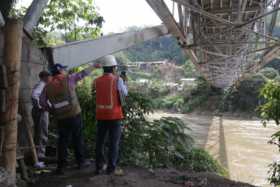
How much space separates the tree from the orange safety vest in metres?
6.85

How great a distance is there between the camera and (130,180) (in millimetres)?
4273

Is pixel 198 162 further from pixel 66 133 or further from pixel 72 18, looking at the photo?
pixel 72 18

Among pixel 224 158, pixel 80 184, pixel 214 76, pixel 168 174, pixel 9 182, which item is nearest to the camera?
pixel 9 182

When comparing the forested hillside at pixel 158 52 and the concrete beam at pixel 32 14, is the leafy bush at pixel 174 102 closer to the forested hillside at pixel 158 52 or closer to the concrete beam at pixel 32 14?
the forested hillside at pixel 158 52

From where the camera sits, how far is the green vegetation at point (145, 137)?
230 inches

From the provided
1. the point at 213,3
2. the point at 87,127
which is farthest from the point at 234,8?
the point at 87,127

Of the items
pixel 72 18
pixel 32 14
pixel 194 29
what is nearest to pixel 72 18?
pixel 72 18

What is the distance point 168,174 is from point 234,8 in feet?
17.2

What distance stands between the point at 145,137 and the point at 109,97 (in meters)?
1.90

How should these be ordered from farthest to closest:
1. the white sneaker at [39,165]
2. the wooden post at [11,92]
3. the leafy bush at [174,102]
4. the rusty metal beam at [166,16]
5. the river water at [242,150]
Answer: the leafy bush at [174,102], the river water at [242,150], the rusty metal beam at [166,16], the white sneaker at [39,165], the wooden post at [11,92]

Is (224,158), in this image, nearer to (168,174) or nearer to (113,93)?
(168,174)

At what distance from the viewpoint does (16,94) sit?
12.5 ft

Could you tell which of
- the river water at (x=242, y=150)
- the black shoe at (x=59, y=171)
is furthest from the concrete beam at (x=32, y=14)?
the river water at (x=242, y=150)

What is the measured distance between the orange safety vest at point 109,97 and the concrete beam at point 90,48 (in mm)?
1595
